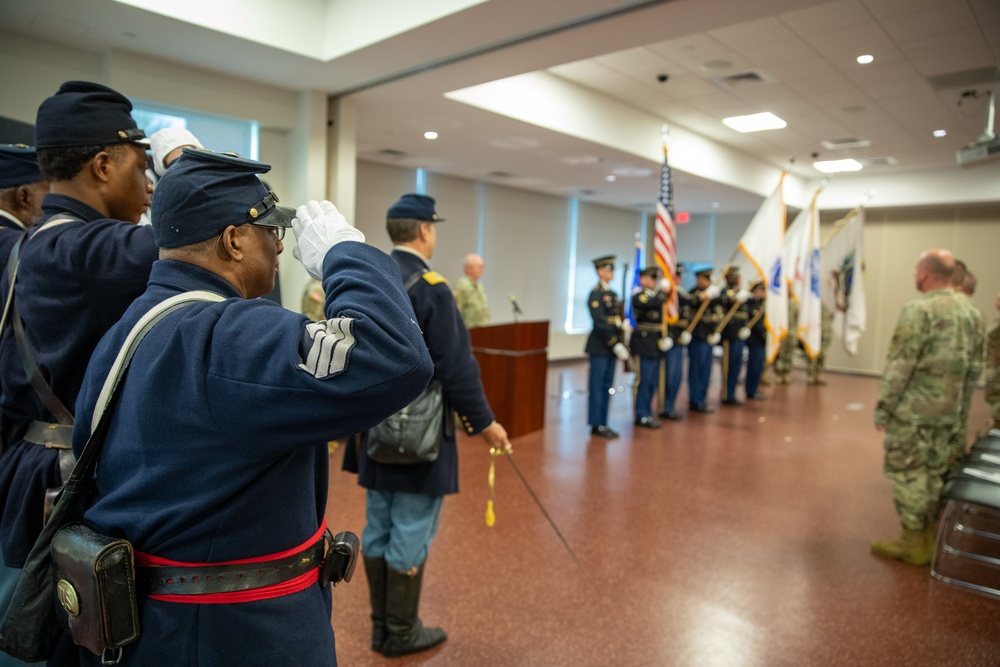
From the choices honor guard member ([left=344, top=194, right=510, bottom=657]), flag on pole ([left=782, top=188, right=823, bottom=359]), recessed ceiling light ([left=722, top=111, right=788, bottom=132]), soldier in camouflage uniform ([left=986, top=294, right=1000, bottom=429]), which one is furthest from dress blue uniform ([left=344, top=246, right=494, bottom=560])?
flag on pole ([left=782, top=188, right=823, bottom=359])

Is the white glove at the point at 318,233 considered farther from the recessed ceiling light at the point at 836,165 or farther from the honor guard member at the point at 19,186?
the recessed ceiling light at the point at 836,165

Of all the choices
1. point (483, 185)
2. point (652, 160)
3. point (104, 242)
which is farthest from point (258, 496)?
point (483, 185)

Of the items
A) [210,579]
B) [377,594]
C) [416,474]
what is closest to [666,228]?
[416,474]

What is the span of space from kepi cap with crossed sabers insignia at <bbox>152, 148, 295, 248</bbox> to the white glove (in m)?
0.06

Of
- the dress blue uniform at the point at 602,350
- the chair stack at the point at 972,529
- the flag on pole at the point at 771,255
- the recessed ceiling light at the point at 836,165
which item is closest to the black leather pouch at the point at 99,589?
the chair stack at the point at 972,529

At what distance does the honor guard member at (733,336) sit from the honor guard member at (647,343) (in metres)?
1.69

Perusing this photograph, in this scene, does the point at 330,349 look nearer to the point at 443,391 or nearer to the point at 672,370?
the point at 443,391

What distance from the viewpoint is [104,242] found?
1325 millimetres

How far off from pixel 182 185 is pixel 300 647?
2.47 feet

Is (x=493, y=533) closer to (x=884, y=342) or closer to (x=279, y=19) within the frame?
(x=279, y=19)

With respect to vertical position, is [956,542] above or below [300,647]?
below

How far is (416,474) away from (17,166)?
1.50 meters

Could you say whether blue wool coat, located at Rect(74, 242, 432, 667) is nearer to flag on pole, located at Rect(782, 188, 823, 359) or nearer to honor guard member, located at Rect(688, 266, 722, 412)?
honor guard member, located at Rect(688, 266, 722, 412)

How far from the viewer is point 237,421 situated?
0.94 metres
